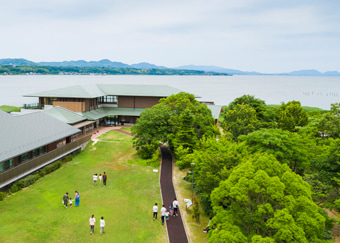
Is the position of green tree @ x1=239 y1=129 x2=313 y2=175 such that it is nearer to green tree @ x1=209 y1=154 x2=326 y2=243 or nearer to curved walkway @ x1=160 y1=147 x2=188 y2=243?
curved walkway @ x1=160 y1=147 x2=188 y2=243

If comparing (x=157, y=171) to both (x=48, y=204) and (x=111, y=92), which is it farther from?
(x=111, y=92)

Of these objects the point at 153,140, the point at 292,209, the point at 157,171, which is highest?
the point at 292,209

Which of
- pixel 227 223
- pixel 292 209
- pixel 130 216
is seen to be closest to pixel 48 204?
pixel 130 216

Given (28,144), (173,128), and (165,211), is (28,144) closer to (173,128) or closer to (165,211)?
(165,211)

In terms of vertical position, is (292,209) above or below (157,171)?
above

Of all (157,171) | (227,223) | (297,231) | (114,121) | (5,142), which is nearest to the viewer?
(297,231)

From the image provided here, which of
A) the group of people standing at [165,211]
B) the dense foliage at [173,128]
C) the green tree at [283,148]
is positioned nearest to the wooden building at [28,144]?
the dense foliage at [173,128]

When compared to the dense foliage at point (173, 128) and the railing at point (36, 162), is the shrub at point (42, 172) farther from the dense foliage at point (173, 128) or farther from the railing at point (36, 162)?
the dense foliage at point (173, 128)

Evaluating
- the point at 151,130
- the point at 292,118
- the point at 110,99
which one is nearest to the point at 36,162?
the point at 151,130
